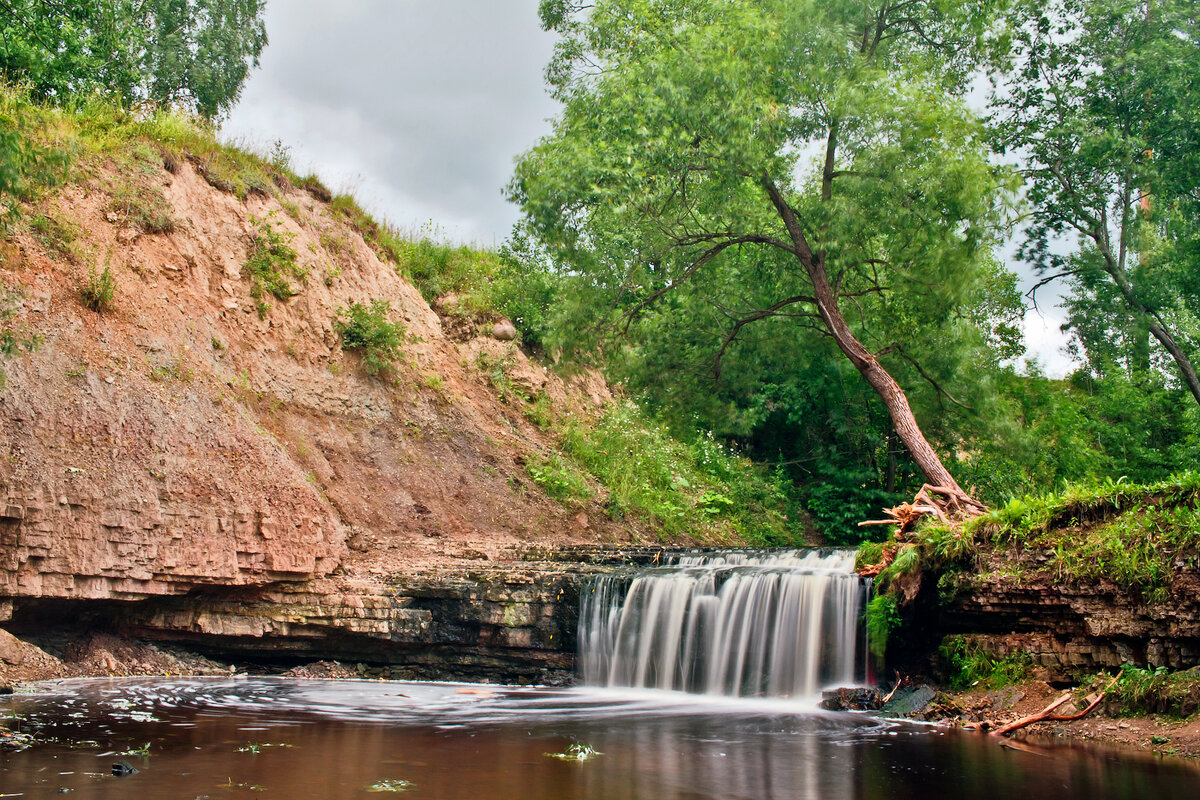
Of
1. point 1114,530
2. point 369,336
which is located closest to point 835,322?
point 1114,530

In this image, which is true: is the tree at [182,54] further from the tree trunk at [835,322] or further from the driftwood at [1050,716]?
the driftwood at [1050,716]

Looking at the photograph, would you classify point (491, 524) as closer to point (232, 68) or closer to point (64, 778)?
point (64, 778)

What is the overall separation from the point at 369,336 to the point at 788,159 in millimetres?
8335

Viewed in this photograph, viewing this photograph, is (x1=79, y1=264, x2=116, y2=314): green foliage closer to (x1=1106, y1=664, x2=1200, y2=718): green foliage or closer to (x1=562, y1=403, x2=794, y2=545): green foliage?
(x1=562, y1=403, x2=794, y2=545): green foliage

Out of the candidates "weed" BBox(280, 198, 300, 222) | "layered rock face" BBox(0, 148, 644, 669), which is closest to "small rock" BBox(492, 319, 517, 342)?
"layered rock face" BBox(0, 148, 644, 669)

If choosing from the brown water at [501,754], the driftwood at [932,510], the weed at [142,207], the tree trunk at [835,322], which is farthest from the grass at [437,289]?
the driftwood at [932,510]

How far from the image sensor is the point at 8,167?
8.37m

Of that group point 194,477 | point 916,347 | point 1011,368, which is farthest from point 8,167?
point 1011,368

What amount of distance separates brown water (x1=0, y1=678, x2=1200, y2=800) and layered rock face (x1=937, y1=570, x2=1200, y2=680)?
147 cm

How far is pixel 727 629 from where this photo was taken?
11008 millimetres

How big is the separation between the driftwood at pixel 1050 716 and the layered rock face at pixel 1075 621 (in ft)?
1.26

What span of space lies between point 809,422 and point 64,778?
→ 18817mm

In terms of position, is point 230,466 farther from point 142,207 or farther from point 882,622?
point 882,622

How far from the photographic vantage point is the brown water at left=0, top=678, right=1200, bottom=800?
5723 millimetres
